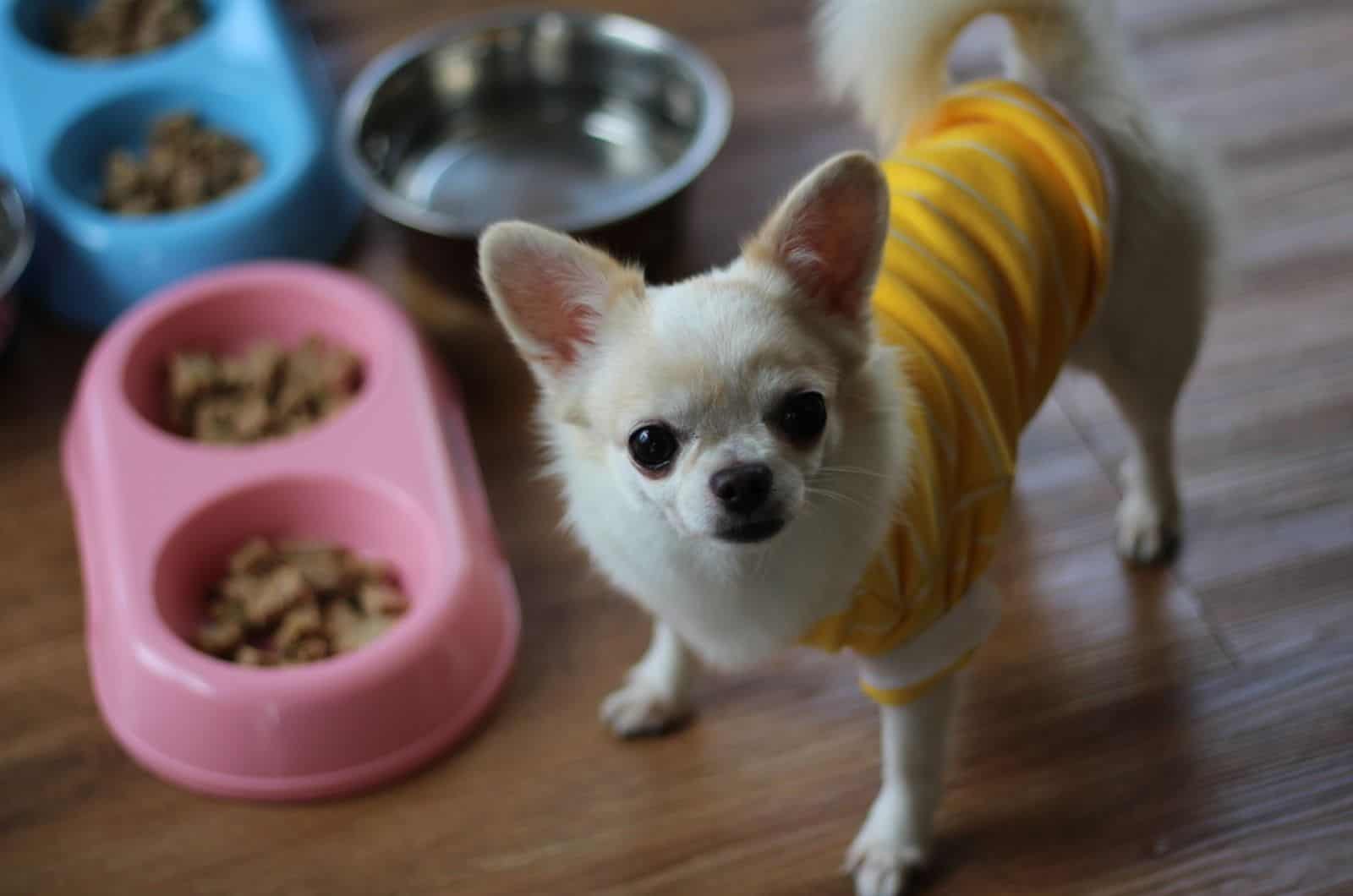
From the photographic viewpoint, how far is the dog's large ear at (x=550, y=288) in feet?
3.84

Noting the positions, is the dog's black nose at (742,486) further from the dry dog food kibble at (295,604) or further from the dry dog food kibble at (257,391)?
the dry dog food kibble at (257,391)

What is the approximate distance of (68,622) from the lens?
6.17 ft

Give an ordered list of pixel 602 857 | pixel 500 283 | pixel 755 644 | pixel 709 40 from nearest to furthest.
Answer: pixel 500 283 < pixel 755 644 < pixel 602 857 < pixel 709 40

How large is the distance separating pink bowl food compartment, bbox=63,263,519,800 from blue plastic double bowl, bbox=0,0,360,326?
13cm

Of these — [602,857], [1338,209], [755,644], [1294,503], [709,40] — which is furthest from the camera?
[709,40]

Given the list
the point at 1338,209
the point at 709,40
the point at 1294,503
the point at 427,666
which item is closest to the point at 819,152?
the point at 709,40

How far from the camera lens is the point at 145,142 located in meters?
2.46

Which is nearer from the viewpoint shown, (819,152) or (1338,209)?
(1338,209)

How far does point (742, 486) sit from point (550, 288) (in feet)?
0.86

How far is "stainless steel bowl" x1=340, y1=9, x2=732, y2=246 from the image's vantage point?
2379mm

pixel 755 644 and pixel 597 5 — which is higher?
pixel 755 644

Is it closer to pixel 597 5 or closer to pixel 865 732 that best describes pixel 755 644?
pixel 865 732

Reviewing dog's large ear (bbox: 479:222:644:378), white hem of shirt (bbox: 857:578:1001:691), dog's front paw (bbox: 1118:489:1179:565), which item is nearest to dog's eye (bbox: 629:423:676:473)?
dog's large ear (bbox: 479:222:644:378)

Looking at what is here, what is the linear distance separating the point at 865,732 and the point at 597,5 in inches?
70.1
